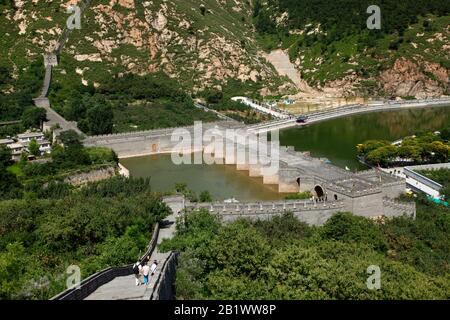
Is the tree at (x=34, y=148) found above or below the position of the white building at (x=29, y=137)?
below

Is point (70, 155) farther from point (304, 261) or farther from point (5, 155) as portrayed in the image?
point (304, 261)

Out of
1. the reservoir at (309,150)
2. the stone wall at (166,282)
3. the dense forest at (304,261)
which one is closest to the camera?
the stone wall at (166,282)

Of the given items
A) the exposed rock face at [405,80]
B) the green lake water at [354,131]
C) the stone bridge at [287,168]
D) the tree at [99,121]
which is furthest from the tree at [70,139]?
the exposed rock face at [405,80]

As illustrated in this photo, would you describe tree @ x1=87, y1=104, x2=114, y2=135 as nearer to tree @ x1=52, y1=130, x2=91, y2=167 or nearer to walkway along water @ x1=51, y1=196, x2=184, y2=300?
tree @ x1=52, y1=130, x2=91, y2=167

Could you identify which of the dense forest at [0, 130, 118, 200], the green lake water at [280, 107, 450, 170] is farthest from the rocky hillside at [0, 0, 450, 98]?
the dense forest at [0, 130, 118, 200]

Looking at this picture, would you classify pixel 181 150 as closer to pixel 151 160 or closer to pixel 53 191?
pixel 151 160

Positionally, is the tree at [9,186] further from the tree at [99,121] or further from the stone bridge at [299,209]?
the tree at [99,121]
